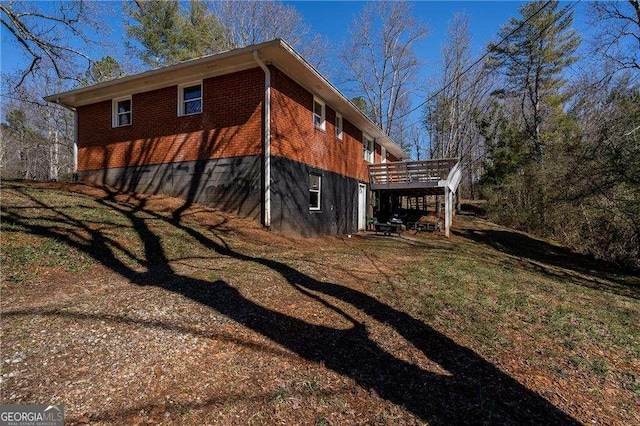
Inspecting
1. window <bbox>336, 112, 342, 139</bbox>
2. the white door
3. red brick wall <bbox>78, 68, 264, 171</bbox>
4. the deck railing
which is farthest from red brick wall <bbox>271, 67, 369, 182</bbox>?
the deck railing

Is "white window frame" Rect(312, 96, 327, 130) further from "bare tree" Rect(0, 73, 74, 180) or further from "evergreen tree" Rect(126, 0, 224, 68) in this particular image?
"bare tree" Rect(0, 73, 74, 180)

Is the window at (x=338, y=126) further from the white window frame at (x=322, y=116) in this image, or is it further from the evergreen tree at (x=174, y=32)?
the evergreen tree at (x=174, y=32)

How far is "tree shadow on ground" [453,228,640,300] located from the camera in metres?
8.61

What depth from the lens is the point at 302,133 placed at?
10875mm

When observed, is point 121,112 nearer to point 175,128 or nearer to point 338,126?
point 175,128

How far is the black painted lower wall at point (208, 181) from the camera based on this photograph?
375 inches

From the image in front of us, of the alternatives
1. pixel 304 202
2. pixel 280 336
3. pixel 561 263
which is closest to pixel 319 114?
pixel 304 202

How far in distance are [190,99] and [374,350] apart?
388 inches

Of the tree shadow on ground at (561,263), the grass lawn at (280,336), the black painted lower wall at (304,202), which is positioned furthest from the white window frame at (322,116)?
the tree shadow on ground at (561,263)

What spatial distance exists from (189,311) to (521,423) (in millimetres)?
3423

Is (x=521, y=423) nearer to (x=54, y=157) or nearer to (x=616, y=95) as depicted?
(x=616, y=95)

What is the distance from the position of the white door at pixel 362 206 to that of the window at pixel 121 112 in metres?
9.94

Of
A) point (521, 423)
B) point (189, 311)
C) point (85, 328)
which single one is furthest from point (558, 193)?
point (85, 328)

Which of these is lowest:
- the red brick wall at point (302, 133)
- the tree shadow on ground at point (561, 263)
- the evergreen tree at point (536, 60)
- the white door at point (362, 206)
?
the tree shadow on ground at point (561, 263)
